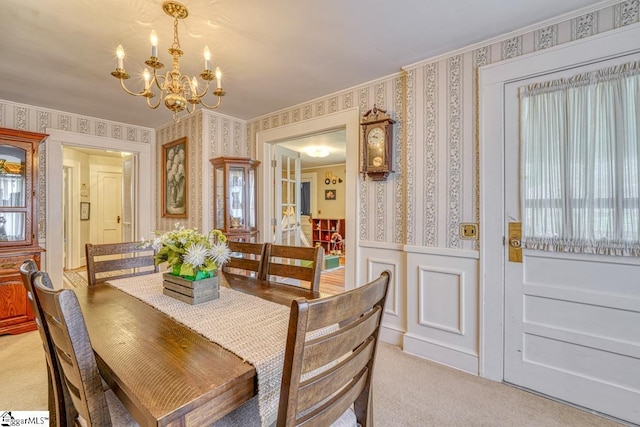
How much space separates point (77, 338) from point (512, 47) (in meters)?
2.70

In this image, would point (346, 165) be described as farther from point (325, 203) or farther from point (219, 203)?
point (325, 203)

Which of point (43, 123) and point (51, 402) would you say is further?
point (43, 123)

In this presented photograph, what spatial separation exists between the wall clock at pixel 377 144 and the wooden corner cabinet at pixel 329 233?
4636 millimetres

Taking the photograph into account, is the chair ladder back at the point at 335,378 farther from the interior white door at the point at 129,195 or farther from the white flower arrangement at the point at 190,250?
the interior white door at the point at 129,195

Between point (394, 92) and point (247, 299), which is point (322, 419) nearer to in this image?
point (247, 299)

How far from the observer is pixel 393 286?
261 centimetres

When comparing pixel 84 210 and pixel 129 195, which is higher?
pixel 129 195

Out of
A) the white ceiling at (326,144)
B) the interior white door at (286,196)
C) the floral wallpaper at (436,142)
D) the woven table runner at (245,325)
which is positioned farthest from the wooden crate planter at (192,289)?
the white ceiling at (326,144)

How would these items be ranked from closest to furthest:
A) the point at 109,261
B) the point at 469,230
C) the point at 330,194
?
the point at 109,261
the point at 469,230
the point at 330,194

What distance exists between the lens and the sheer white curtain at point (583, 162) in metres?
1.65

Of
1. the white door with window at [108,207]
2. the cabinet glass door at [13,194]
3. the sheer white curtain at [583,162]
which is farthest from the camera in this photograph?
the white door with window at [108,207]

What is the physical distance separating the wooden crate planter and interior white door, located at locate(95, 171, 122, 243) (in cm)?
578

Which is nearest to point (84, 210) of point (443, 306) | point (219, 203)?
point (219, 203)

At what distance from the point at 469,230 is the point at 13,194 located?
4.21 metres
